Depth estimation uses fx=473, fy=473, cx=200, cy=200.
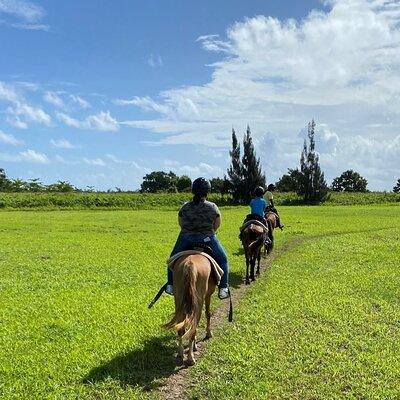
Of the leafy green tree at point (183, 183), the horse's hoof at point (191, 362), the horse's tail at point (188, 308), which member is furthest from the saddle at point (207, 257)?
the leafy green tree at point (183, 183)

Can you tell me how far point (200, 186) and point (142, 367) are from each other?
10.5ft

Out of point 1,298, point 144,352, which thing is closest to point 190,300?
point 144,352

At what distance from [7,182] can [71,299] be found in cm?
7096

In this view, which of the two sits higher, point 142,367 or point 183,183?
point 183,183

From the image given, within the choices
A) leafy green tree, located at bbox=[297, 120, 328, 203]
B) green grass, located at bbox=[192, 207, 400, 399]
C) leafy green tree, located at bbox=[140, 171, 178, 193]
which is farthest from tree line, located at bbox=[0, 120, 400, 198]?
green grass, located at bbox=[192, 207, 400, 399]

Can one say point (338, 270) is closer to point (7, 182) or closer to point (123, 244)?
point (123, 244)

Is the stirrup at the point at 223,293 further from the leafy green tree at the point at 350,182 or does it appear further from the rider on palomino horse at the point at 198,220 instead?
the leafy green tree at the point at 350,182

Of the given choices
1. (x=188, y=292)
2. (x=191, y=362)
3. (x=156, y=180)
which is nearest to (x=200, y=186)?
(x=188, y=292)

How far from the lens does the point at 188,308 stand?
729 cm

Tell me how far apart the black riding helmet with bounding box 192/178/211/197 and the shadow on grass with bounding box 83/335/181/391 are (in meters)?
2.83

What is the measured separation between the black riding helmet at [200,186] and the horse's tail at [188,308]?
5.33 feet

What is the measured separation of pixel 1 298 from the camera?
1223cm

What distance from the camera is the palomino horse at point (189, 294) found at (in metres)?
7.27

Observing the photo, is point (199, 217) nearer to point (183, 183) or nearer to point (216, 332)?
point (216, 332)
